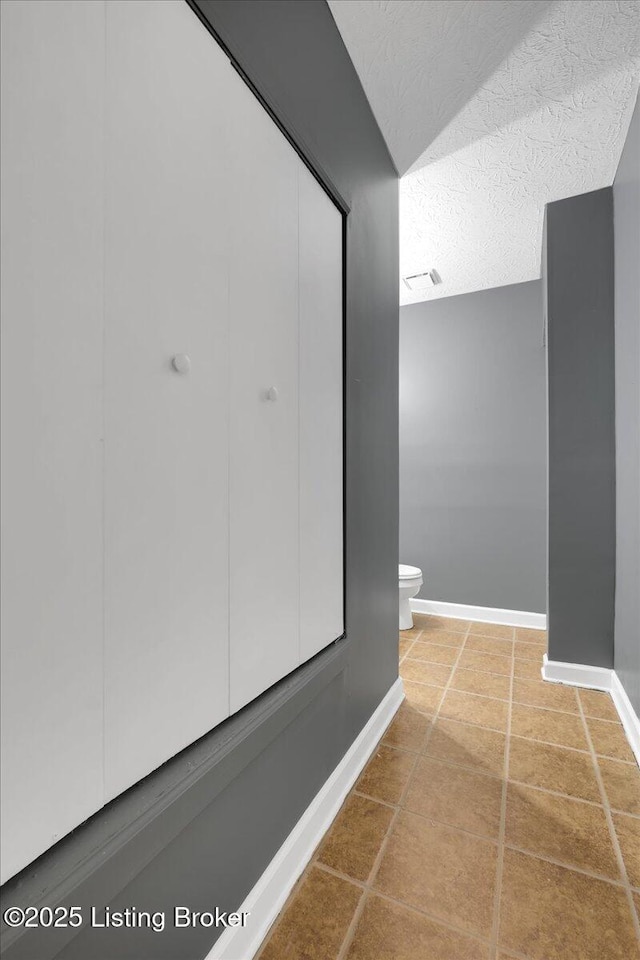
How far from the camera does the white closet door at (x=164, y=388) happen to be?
2.42 feet

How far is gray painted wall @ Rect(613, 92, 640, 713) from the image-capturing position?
1.85 m

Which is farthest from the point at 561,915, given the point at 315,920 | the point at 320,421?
the point at 320,421

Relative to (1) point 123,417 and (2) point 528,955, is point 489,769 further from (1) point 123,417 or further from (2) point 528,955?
(1) point 123,417

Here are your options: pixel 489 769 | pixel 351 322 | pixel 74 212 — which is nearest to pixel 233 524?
pixel 74 212

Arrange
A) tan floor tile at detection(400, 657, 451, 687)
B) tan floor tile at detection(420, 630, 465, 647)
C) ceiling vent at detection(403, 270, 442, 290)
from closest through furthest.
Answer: tan floor tile at detection(400, 657, 451, 687) < tan floor tile at detection(420, 630, 465, 647) < ceiling vent at detection(403, 270, 442, 290)

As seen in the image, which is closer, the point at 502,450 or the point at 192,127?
the point at 192,127

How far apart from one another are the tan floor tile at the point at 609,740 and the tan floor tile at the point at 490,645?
2.65 feet

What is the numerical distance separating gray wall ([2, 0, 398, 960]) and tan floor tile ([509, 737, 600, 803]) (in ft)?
1.81

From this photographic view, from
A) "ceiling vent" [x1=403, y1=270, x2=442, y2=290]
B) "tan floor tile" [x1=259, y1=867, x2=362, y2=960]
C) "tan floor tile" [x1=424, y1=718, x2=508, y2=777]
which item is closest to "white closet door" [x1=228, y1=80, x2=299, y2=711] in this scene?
"tan floor tile" [x1=259, y1=867, x2=362, y2=960]

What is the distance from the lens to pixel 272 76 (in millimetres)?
1165

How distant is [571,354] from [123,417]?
242 cm

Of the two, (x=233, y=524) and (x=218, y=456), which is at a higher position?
(x=218, y=456)

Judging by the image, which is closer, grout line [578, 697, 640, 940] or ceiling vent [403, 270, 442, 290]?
grout line [578, 697, 640, 940]

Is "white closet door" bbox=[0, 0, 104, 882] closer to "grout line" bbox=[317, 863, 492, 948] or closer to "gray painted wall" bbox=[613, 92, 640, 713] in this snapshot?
"grout line" bbox=[317, 863, 492, 948]
